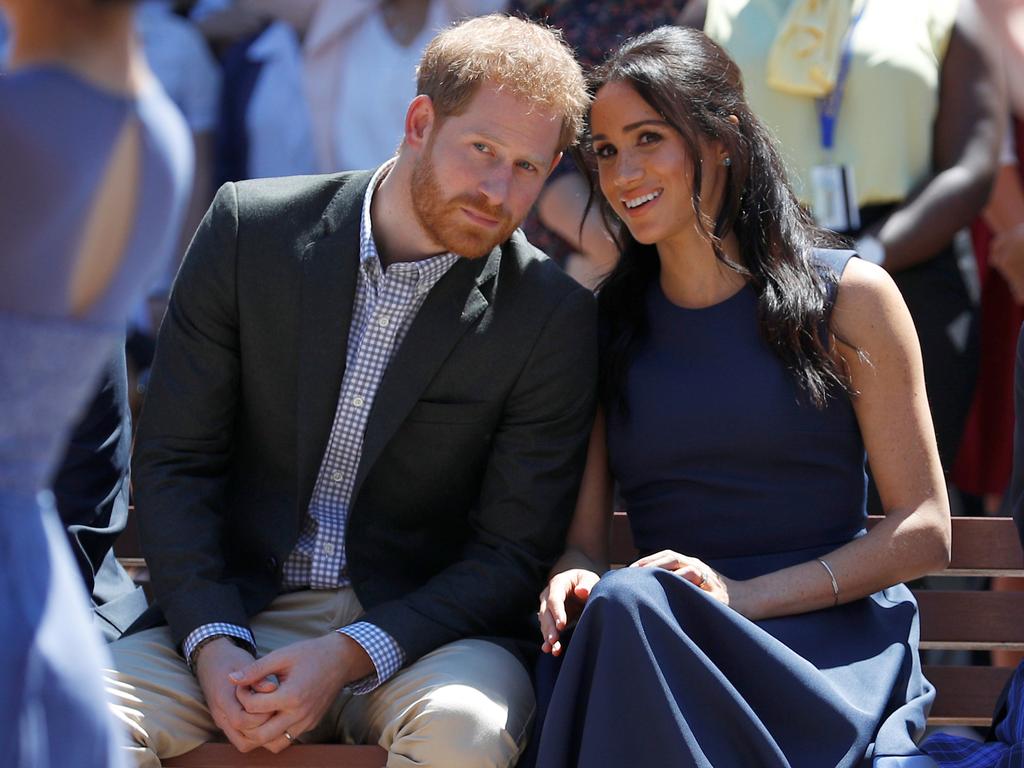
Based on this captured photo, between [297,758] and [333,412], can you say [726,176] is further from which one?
[297,758]

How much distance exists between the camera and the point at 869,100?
3824 millimetres

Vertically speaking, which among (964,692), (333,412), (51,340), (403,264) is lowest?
(964,692)

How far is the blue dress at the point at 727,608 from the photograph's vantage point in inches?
98.2

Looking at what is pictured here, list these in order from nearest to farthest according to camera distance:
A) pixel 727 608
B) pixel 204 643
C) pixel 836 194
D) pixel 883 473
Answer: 1. pixel 727 608
2. pixel 204 643
3. pixel 883 473
4. pixel 836 194

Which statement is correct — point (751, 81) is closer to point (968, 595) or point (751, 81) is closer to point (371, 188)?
point (371, 188)

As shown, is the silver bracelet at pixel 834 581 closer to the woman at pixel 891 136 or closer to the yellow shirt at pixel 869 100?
the woman at pixel 891 136

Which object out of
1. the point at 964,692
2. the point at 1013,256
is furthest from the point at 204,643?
the point at 1013,256

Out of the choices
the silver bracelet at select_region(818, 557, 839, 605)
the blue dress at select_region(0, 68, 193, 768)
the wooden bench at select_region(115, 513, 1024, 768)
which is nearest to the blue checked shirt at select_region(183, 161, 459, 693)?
the silver bracelet at select_region(818, 557, 839, 605)

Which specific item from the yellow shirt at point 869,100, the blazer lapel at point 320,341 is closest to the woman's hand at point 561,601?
the blazer lapel at point 320,341

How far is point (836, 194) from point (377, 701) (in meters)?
1.81

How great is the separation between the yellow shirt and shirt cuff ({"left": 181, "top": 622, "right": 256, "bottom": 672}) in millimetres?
1843

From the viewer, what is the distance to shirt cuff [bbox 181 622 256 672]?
9.30 feet

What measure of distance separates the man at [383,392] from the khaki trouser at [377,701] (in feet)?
0.04

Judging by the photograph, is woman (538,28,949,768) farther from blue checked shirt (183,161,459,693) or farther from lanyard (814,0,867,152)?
lanyard (814,0,867,152)
